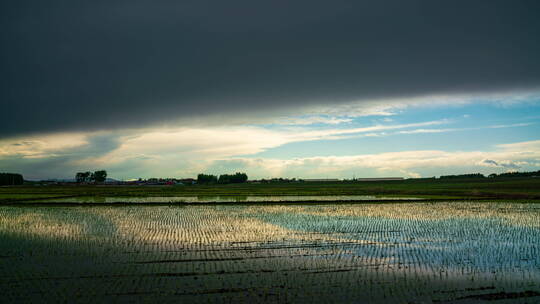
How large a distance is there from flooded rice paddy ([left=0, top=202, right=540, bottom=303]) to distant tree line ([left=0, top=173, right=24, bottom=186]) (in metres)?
118

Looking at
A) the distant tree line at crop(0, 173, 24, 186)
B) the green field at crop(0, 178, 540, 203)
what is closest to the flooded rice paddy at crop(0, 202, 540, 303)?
the green field at crop(0, 178, 540, 203)

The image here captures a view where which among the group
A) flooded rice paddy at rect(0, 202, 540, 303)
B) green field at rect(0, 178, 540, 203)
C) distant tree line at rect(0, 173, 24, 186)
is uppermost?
distant tree line at rect(0, 173, 24, 186)

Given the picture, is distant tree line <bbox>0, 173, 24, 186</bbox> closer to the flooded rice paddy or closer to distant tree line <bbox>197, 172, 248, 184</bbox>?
distant tree line <bbox>197, 172, 248, 184</bbox>

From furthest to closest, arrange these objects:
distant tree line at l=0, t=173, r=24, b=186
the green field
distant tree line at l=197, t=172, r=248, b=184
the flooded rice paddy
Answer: distant tree line at l=197, t=172, r=248, b=184, distant tree line at l=0, t=173, r=24, b=186, the green field, the flooded rice paddy

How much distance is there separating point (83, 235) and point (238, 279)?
9713mm

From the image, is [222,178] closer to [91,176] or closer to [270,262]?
[91,176]

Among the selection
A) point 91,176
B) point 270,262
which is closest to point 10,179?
point 91,176

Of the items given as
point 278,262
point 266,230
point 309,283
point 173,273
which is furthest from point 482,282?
point 266,230

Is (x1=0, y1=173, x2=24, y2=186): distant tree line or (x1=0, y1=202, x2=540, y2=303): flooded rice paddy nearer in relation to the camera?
(x1=0, y1=202, x2=540, y2=303): flooded rice paddy

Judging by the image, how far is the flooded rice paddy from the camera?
867cm

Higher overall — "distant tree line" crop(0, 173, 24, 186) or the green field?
"distant tree line" crop(0, 173, 24, 186)

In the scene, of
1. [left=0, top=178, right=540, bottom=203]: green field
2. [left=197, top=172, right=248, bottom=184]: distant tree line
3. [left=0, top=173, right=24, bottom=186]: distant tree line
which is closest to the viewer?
[left=0, top=178, right=540, bottom=203]: green field

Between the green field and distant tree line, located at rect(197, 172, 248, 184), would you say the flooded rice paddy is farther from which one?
distant tree line, located at rect(197, 172, 248, 184)

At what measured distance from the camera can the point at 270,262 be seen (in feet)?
38.1
